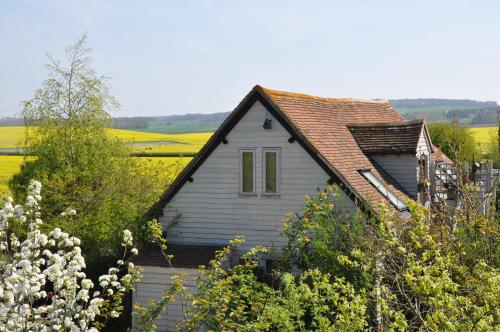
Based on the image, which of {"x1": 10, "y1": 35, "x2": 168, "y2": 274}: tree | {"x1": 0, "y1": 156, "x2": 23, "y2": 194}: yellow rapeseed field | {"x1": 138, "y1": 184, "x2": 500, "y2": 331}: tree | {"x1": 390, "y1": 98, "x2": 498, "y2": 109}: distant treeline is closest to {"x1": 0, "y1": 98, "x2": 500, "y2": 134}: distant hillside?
{"x1": 390, "y1": 98, "x2": 498, "y2": 109}: distant treeline

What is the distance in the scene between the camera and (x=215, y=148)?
22453 mm

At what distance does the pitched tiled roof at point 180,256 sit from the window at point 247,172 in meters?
2.07

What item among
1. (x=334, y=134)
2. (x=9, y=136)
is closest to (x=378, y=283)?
(x=334, y=134)

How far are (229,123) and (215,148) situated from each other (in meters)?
0.98

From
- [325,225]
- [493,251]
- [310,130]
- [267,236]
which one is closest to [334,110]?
[310,130]

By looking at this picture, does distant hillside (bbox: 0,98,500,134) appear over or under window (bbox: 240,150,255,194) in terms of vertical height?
over

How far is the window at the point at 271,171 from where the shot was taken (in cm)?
2178

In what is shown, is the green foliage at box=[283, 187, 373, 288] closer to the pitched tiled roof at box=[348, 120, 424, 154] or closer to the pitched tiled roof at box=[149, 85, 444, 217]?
the pitched tiled roof at box=[149, 85, 444, 217]

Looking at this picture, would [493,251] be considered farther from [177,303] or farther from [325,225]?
[177,303]

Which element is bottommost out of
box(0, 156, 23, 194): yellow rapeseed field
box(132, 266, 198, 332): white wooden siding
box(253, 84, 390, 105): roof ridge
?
box(132, 266, 198, 332): white wooden siding

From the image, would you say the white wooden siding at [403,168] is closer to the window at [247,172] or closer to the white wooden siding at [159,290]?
the window at [247,172]

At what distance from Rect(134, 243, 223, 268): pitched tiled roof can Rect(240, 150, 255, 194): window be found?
2.07m

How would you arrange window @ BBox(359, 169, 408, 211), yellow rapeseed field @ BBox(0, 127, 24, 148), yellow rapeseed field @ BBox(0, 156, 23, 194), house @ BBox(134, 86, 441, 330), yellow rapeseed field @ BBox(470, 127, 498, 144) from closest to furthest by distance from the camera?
house @ BBox(134, 86, 441, 330) → window @ BBox(359, 169, 408, 211) → yellow rapeseed field @ BBox(0, 156, 23, 194) → yellow rapeseed field @ BBox(470, 127, 498, 144) → yellow rapeseed field @ BBox(0, 127, 24, 148)

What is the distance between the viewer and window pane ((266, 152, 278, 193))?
21859 mm
